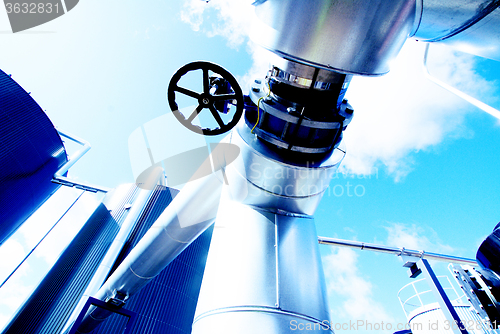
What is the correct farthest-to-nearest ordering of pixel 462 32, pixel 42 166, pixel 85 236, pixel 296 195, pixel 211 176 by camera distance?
1. pixel 42 166
2. pixel 85 236
3. pixel 211 176
4. pixel 296 195
5. pixel 462 32

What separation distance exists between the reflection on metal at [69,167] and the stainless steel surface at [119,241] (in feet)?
10.5

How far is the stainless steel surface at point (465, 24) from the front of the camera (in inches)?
45.6

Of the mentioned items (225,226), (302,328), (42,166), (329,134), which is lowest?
(302,328)

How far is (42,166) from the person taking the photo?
10656mm

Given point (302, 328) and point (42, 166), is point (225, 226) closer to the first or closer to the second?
point (302, 328)

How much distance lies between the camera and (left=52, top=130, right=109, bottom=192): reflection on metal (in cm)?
1170

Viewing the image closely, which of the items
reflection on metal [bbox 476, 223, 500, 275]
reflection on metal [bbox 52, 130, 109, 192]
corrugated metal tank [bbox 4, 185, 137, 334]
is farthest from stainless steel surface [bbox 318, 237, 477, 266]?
reflection on metal [bbox 52, 130, 109, 192]

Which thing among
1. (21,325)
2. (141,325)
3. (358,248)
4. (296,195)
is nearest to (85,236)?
(21,325)

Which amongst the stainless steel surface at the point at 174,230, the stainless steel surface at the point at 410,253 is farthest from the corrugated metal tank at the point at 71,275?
the stainless steel surface at the point at 410,253

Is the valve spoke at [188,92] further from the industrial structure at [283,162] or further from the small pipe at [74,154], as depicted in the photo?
the small pipe at [74,154]

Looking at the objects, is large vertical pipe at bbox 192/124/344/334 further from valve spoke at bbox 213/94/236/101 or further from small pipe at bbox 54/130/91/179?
small pipe at bbox 54/130/91/179

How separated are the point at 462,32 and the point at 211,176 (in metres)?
1.82

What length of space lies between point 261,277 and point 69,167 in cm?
1383

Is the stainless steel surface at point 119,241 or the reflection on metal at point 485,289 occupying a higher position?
the stainless steel surface at point 119,241
